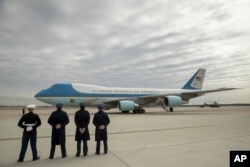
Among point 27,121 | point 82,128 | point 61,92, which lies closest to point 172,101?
point 61,92

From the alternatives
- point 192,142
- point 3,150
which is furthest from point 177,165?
point 3,150

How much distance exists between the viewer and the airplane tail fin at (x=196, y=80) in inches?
1435

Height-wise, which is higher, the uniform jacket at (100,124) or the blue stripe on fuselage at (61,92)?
the blue stripe on fuselage at (61,92)

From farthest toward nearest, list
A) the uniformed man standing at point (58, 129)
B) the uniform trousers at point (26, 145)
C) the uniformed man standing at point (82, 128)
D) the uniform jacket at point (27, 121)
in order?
the uniformed man standing at point (82, 128) → the uniformed man standing at point (58, 129) → the uniform jacket at point (27, 121) → the uniform trousers at point (26, 145)

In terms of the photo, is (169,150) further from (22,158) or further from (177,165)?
(22,158)

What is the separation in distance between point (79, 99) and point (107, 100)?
3691mm

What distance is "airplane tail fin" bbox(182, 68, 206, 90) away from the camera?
120 ft

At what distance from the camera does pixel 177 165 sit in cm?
471

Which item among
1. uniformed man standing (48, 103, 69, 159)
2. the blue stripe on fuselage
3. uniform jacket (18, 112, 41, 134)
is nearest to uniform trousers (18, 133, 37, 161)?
uniform jacket (18, 112, 41, 134)

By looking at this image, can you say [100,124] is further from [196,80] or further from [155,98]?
[196,80]

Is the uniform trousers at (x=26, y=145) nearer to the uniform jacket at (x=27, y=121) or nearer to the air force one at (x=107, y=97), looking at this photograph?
the uniform jacket at (x=27, y=121)

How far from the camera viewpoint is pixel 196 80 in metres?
36.8

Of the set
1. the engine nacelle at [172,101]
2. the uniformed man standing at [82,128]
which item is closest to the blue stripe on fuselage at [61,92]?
the engine nacelle at [172,101]

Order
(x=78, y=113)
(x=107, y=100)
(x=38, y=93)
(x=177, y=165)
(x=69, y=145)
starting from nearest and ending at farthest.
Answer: (x=177, y=165) < (x=78, y=113) < (x=69, y=145) < (x=38, y=93) < (x=107, y=100)
